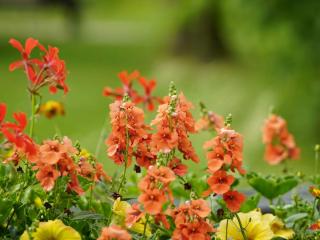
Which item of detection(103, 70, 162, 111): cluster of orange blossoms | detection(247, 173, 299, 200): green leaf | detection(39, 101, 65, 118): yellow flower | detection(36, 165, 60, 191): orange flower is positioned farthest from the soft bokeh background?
detection(36, 165, 60, 191): orange flower

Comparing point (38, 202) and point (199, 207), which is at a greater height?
point (38, 202)

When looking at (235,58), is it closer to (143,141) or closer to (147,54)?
(147,54)

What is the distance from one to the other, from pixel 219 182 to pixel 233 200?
5 cm

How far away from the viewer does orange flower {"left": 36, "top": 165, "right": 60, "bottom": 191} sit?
1.49m

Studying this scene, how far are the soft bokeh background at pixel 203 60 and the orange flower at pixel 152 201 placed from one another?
0.95 meters

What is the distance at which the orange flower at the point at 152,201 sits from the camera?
142 centimetres

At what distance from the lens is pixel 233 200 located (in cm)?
→ 158

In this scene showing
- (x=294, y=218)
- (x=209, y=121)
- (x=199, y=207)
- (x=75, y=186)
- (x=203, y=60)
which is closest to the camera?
(x=199, y=207)

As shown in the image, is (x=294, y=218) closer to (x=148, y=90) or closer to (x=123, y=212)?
(x=123, y=212)

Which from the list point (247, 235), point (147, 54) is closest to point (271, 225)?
point (247, 235)

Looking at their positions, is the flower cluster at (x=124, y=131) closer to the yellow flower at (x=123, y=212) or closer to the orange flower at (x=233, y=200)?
the yellow flower at (x=123, y=212)

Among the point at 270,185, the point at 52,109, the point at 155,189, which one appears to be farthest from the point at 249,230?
the point at 52,109

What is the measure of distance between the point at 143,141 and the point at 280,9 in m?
4.44

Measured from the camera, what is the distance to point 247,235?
1735 mm
